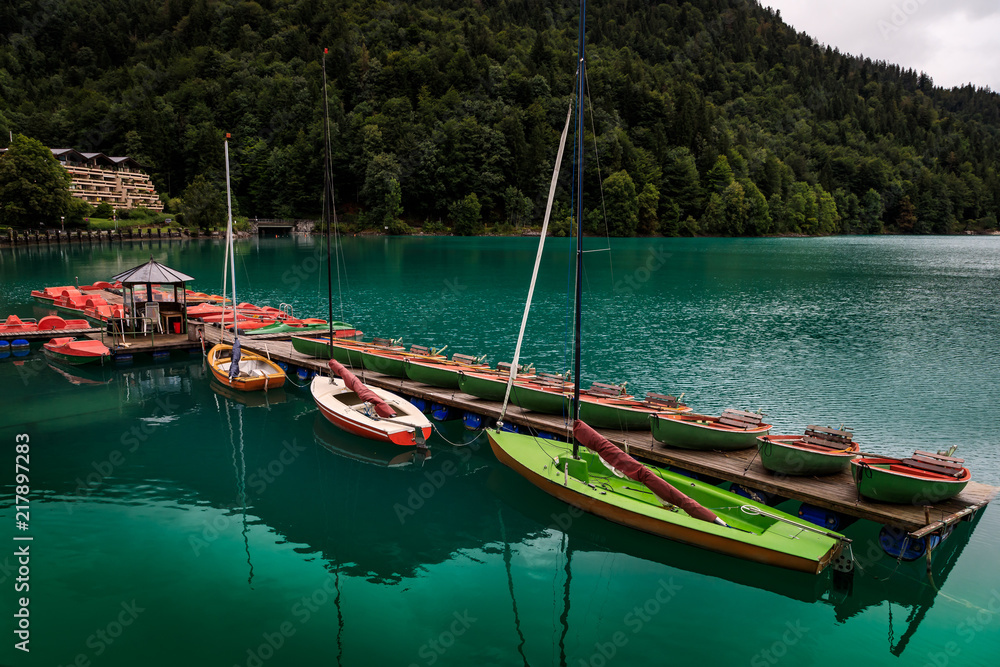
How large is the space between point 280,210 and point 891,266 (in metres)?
137

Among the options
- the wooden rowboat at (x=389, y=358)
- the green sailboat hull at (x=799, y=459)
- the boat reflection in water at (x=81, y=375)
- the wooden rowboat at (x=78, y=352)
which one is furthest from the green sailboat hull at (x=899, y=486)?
the wooden rowboat at (x=78, y=352)

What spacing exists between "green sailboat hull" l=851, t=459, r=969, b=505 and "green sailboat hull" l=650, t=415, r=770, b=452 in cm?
302

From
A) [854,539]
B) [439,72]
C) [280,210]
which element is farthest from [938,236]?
[854,539]

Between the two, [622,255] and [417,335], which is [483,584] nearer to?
[417,335]

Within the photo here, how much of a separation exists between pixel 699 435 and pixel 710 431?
1.06 feet

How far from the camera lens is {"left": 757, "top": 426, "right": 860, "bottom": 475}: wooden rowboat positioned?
1505 centimetres

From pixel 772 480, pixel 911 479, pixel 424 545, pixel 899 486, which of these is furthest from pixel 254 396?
pixel 911 479

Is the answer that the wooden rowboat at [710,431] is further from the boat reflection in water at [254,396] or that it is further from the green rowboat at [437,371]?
the boat reflection in water at [254,396]

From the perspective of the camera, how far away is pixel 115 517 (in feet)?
52.4

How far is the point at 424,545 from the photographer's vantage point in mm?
14969

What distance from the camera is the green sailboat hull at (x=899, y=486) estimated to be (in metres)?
13.3

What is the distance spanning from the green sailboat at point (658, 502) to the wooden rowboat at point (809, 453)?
5.30ft

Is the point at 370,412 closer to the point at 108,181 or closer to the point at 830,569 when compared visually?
the point at 830,569

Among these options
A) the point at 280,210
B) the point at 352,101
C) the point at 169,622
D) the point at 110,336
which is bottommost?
the point at 169,622
